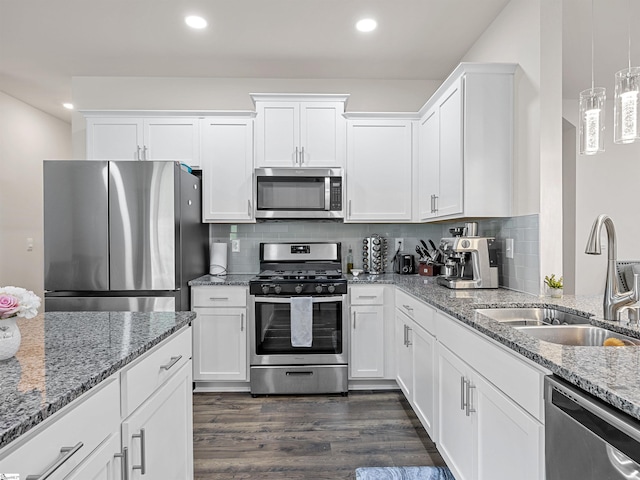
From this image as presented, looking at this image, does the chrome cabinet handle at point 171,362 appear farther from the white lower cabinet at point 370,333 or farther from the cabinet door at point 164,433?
the white lower cabinet at point 370,333

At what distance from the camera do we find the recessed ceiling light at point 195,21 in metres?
2.62

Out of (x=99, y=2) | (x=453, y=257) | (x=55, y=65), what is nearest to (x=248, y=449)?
(x=453, y=257)

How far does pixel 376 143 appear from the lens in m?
3.35

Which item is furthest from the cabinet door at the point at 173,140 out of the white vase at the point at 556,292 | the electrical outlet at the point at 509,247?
the white vase at the point at 556,292

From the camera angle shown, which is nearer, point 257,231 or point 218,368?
point 218,368

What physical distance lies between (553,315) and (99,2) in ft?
10.8

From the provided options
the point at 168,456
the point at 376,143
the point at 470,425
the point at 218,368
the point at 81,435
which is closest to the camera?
the point at 81,435

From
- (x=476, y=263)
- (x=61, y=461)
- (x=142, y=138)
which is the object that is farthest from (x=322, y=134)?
(x=61, y=461)

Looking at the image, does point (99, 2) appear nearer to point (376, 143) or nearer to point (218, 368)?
point (376, 143)

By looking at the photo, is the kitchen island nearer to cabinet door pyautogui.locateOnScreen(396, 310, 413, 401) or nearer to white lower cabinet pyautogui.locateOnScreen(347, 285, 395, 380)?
cabinet door pyautogui.locateOnScreen(396, 310, 413, 401)

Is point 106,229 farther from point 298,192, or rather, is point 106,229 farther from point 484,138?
point 484,138

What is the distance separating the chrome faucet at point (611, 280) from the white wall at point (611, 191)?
10.8 ft

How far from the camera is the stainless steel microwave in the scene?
3.24 metres

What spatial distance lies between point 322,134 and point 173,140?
1.31 metres
